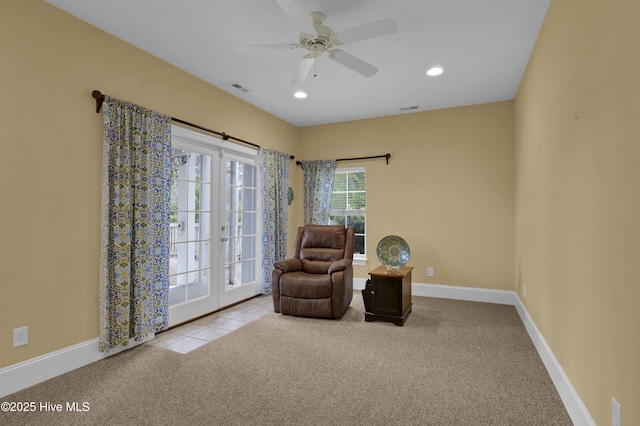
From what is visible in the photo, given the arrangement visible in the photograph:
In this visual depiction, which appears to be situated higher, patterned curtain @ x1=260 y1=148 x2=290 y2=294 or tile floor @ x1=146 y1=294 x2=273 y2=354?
patterned curtain @ x1=260 y1=148 x2=290 y2=294

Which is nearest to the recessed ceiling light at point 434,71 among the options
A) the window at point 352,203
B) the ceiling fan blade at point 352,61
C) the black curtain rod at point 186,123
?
the ceiling fan blade at point 352,61

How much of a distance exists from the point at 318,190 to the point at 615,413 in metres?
4.59

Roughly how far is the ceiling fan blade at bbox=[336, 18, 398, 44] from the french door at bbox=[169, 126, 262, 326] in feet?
7.09

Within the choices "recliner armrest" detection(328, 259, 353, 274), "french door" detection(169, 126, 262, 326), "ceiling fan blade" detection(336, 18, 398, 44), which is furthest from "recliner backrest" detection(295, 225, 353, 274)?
"ceiling fan blade" detection(336, 18, 398, 44)

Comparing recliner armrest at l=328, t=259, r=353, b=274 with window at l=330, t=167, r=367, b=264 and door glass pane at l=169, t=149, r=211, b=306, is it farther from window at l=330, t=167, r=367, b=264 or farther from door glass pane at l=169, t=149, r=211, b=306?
door glass pane at l=169, t=149, r=211, b=306

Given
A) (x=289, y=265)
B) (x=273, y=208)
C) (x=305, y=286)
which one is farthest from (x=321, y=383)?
(x=273, y=208)

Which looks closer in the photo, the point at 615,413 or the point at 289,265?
the point at 615,413

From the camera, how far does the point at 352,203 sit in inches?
218

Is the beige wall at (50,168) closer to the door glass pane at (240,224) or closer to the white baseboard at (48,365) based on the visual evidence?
the white baseboard at (48,365)

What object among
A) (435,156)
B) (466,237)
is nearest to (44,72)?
(435,156)

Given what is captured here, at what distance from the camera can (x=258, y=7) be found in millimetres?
2529

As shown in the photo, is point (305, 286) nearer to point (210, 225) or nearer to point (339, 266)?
point (339, 266)

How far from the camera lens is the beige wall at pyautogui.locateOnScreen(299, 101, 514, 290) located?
14.9 ft

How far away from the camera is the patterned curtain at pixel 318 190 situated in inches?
218
